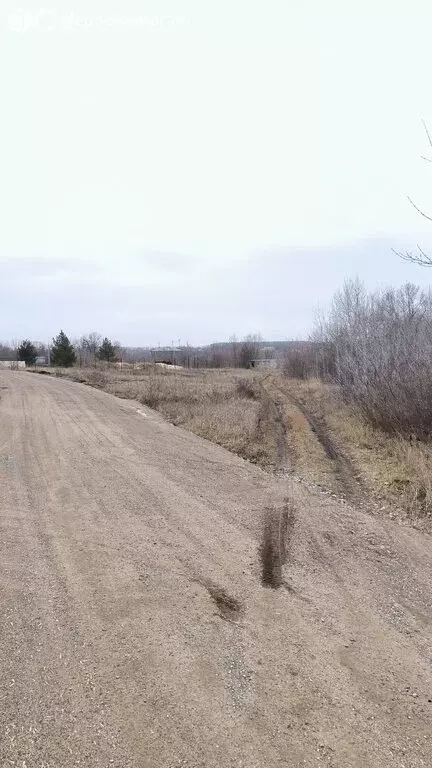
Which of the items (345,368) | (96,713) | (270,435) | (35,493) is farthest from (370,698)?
(345,368)

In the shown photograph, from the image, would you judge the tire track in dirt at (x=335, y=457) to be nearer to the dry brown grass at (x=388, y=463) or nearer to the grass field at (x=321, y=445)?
the grass field at (x=321, y=445)

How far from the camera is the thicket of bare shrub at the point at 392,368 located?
38.7 ft

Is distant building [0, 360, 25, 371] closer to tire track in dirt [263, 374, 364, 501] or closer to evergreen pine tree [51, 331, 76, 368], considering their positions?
evergreen pine tree [51, 331, 76, 368]

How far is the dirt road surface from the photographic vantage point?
101 inches

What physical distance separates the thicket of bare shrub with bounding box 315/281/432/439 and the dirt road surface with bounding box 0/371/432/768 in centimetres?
577

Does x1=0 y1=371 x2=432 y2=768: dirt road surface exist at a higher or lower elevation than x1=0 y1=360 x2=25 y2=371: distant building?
lower

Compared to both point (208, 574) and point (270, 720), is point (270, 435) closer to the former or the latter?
point (208, 574)

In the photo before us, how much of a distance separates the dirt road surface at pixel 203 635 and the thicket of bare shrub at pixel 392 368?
227 inches

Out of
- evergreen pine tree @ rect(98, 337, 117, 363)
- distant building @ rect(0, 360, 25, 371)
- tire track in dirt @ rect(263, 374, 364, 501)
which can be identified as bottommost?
tire track in dirt @ rect(263, 374, 364, 501)

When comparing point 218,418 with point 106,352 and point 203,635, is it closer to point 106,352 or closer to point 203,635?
point 203,635

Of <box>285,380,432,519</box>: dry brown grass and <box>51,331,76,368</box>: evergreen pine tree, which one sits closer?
<box>285,380,432,519</box>: dry brown grass

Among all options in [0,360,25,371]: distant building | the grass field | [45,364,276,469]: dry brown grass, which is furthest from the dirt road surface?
[0,360,25,371]: distant building

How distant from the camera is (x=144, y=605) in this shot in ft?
12.8

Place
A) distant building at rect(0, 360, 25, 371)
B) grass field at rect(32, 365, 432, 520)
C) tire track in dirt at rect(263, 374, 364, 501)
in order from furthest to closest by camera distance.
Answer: distant building at rect(0, 360, 25, 371)
tire track in dirt at rect(263, 374, 364, 501)
grass field at rect(32, 365, 432, 520)
